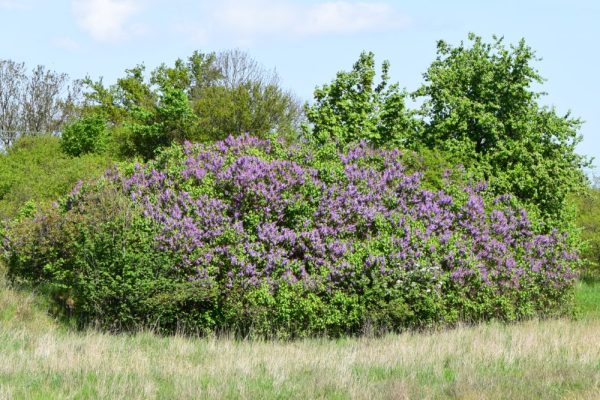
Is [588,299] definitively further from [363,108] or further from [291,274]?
[291,274]

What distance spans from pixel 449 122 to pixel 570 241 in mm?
5474

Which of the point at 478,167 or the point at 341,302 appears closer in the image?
the point at 341,302

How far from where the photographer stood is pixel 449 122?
2583 centimetres

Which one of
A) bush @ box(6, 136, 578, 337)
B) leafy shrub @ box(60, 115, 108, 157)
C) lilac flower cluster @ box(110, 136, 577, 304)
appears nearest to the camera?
bush @ box(6, 136, 578, 337)

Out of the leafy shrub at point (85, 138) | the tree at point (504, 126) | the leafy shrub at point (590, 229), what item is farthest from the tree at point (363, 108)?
the leafy shrub at point (85, 138)

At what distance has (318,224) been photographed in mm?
17422

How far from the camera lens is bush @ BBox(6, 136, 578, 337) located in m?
16.6

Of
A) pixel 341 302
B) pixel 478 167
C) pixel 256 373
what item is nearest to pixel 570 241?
pixel 478 167

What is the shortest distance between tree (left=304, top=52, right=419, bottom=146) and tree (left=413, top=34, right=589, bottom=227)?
Answer: 83 centimetres

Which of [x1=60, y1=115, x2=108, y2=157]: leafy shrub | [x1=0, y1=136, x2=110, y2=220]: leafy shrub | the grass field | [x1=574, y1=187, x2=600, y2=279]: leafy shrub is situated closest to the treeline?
the grass field

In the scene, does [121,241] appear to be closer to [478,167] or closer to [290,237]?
[290,237]

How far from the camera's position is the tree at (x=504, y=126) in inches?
1004

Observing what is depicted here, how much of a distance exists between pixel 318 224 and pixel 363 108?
416 inches

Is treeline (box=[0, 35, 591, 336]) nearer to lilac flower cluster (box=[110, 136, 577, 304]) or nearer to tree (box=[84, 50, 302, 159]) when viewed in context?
lilac flower cluster (box=[110, 136, 577, 304])
